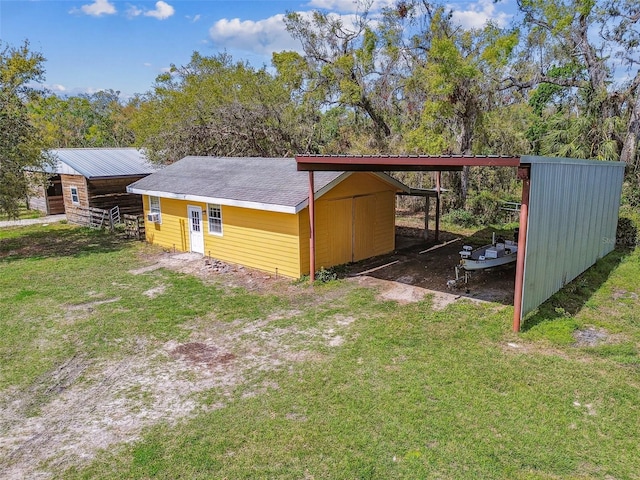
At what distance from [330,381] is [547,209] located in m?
5.05

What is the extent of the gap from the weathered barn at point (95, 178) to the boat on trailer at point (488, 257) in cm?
1690

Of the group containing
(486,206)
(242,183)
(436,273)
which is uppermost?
(242,183)

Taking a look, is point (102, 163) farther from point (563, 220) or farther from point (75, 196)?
point (563, 220)

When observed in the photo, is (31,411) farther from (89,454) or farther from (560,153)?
(560,153)

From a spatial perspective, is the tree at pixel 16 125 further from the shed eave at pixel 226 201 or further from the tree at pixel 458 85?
the tree at pixel 458 85

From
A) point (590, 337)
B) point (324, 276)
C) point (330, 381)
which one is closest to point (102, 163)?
point (324, 276)

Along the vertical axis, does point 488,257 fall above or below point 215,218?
below

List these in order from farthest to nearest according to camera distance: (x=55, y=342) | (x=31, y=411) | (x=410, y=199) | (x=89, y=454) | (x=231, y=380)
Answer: (x=410, y=199), (x=55, y=342), (x=231, y=380), (x=31, y=411), (x=89, y=454)

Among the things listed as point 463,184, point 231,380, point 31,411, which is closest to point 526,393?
point 231,380

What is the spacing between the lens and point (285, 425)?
5270 millimetres

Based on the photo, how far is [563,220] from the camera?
9.03 meters

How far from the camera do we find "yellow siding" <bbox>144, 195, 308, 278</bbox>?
1140 centimetres

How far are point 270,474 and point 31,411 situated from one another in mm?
3432

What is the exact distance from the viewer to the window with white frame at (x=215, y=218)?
13.3 m
